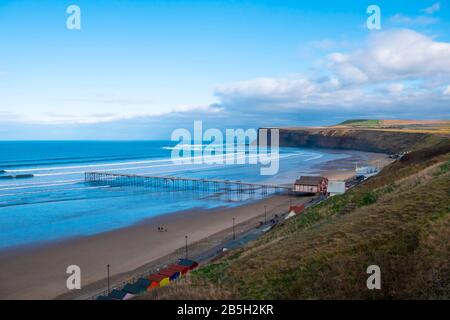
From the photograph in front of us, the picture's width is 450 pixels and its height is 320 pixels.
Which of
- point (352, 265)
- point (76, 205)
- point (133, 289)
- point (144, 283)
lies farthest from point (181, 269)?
point (76, 205)

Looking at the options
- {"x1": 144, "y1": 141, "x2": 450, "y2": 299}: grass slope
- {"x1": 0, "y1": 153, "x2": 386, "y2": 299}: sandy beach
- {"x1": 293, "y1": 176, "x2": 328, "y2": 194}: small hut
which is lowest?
{"x1": 0, "y1": 153, "x2": 386, "y2": 299}: sandy beach

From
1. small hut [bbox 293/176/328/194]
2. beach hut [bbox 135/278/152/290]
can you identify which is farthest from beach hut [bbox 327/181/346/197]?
beach hut [bbox 135/278/152/290]

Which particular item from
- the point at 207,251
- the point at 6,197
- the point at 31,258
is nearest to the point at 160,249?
the point at 207,251

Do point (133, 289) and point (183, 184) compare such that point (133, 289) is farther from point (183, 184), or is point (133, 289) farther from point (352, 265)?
point (183, 184)

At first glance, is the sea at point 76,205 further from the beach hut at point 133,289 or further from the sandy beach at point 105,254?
the beach hut at point 133,289

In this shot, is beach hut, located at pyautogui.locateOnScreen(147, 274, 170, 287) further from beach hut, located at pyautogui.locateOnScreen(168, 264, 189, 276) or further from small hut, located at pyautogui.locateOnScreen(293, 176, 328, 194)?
small hut, located at pyautogui.locateOnScreen(293, 176, 328, 194)

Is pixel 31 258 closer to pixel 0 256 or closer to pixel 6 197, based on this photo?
pixel 0 256

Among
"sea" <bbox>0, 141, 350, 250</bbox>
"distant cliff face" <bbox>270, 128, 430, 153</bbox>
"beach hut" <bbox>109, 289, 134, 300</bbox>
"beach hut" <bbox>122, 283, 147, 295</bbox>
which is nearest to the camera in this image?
"beach hut" <bbox>109, 289, 134, 300</bbox>
